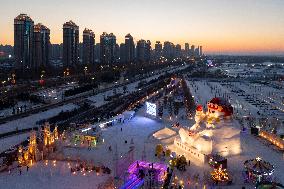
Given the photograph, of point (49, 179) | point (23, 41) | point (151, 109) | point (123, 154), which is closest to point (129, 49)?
point (23, 41)

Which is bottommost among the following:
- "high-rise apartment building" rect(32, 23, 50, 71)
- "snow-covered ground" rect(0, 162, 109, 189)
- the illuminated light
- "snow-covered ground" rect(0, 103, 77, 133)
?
"snow-covered ground" rect(0, 162, 109, 189)

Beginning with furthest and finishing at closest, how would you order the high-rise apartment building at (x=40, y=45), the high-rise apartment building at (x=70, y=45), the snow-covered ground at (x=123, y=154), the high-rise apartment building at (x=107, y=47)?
the high-rise apartment building at (x=107, y=47), the high-rise apartment building at (x=70, y=45), the high-rise apartment building at (x=40, y=45), the snow-covered ground at (x=123, y=154)

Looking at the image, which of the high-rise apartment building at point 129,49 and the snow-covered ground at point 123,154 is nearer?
the snow-covered ground at point 123,154

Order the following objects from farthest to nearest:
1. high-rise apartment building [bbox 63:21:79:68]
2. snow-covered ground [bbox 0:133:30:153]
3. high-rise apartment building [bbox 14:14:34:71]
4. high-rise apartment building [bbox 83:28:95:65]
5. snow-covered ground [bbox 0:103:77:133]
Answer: high-rise apartment building [bbox 83:28:95:65] < high-rise apartment building [bbox 63:21:79:68] < high-rise apartment building [bbox 14:14:34:71] < snow-covered ground [bbox 0:103:77:133] < snow-covered ground [bbox 0:133:30:153]

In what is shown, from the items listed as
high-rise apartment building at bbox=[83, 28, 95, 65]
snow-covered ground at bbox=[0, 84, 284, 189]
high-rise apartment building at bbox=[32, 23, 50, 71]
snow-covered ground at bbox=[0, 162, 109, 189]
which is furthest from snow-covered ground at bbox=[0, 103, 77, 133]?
high-rise apartment building at bbox=[83, 28, 95, 65]

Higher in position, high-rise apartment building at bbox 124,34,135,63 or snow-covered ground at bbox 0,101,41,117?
high-rise apartment building at bbox 124,34,135,63

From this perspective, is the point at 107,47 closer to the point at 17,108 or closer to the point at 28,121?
the point at 17,108

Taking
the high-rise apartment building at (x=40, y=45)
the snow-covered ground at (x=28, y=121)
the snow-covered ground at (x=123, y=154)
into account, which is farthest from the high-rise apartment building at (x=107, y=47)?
the snow-covered ground at (x=123, y=154)

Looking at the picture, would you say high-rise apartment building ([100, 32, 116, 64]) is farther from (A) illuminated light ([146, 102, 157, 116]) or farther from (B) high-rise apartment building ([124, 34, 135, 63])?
(A) illuminated light ([146, 102, 157, 116])

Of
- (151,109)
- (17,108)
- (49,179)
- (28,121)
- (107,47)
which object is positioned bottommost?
(49,179)

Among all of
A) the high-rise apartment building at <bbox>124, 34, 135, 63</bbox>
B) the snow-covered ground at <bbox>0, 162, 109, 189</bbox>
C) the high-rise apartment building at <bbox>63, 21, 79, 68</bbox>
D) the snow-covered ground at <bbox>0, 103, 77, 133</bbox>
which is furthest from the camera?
the high-rise apartment building at <bbox>124, 34, 135, 63</bbox>

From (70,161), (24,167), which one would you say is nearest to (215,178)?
(70,161)

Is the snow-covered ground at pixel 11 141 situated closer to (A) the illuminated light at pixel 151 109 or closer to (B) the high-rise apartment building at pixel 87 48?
(A) the illuminated light at pixel 151 109
